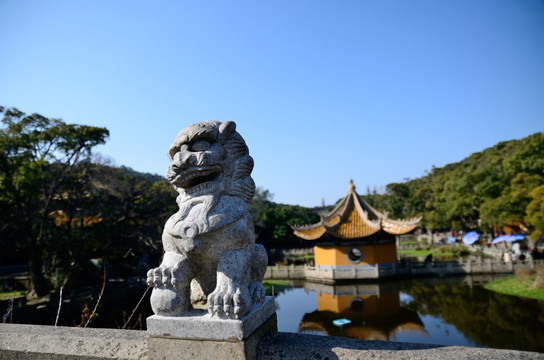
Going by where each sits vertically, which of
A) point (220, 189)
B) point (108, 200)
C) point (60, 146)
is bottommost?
point (220, 189)

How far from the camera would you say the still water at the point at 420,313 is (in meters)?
9.44

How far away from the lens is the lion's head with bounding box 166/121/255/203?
240 cm

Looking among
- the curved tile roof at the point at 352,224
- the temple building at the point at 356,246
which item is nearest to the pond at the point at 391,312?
the temple building at the point at 356,246

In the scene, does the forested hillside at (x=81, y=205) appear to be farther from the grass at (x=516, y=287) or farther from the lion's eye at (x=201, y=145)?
the lion's eye at (x=201, y=145)

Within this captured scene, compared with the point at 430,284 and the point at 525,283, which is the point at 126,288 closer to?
the point at 430,284

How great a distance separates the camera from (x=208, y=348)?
6.55ft

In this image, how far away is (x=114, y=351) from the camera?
89.2 inches

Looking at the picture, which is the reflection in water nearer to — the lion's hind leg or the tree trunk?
the lion's hind leg

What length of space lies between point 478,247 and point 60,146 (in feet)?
91.2

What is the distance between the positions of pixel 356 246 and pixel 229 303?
16.6 meters

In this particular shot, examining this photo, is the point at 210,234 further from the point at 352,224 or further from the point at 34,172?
the point at 352,224

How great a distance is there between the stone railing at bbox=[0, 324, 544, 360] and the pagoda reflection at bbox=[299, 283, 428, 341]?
328 inches

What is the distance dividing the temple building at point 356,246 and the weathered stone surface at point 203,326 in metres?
15.5

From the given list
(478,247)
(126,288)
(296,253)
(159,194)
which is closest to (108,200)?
(159,194)
